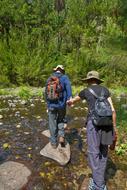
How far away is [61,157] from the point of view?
269 inches

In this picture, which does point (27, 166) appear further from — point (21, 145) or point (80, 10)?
point (80, 10)

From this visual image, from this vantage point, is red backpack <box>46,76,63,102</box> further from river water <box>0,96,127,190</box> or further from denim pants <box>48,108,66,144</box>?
river water <box>0,96,127,190</box>

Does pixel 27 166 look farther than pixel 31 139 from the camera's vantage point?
No

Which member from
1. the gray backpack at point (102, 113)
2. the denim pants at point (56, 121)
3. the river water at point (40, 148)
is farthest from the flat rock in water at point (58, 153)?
the gray backpack at point (102, 113)

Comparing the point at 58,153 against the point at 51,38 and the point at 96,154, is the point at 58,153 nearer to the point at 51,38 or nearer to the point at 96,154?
the point at 96,154

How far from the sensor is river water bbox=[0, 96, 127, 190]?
6.12 meters

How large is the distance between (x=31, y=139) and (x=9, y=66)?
727 centimetres

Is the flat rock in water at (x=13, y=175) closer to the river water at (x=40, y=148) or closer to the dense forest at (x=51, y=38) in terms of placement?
the river water at (x=40, y=148)

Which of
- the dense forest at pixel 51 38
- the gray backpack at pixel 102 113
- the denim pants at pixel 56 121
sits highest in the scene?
the gray backpack at pixel 102 113

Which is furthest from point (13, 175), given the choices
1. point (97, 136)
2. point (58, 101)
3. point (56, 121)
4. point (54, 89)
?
point (97, 136)

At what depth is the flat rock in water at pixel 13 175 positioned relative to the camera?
18.9ft

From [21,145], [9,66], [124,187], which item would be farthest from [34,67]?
[124,187]

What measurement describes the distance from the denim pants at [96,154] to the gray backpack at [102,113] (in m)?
0.17

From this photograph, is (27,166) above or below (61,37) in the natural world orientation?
above
